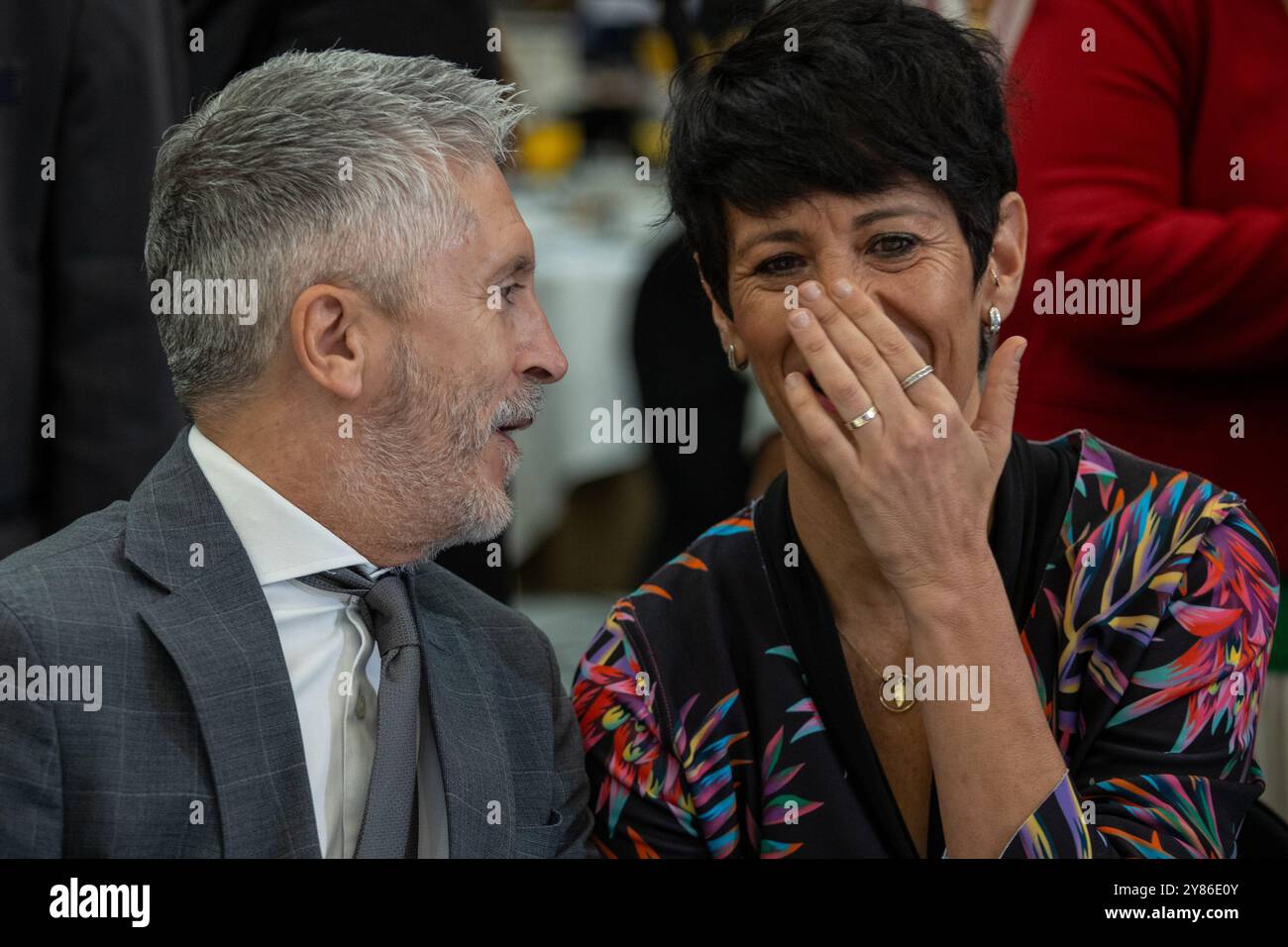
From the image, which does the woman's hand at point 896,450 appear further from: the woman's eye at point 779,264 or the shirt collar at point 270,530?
the shirt collar at point 270,530

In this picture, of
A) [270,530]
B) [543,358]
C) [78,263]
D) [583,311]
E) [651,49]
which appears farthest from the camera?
[651,49]

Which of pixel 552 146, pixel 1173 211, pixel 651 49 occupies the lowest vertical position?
pixel 1173 211

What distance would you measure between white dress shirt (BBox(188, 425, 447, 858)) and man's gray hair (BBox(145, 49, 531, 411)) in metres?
0.11

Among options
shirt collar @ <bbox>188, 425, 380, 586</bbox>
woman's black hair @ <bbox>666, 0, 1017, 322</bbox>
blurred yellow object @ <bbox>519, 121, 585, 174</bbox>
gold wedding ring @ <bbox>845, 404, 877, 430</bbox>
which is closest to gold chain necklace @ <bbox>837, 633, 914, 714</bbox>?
gold wedding ring @ <bbox>845, 404, 877, 430</bbox>

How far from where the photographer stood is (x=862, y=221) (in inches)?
55.7

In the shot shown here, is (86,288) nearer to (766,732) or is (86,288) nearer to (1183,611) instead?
(766,732)

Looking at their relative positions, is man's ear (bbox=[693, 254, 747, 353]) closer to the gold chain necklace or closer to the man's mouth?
the man's mouth

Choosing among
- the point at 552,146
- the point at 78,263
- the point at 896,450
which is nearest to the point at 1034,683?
the point at 896,450

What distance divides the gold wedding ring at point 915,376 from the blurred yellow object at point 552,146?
153cm

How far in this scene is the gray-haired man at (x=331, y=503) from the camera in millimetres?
1251

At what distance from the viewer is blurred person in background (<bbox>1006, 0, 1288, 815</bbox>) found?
166cm

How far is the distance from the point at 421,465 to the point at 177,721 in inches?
13.2

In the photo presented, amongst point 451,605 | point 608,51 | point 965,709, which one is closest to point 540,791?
point 451,605

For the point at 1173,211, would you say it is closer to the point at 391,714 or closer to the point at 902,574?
the point at 902,574
